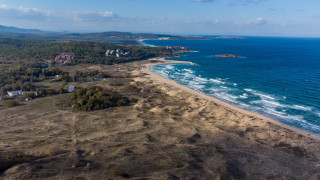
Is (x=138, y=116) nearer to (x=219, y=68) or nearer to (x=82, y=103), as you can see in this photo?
(x=82, y=103)

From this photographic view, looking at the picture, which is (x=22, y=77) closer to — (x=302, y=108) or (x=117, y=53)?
(x=117, y=53)

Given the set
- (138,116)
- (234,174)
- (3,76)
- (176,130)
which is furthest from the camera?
(3,76)

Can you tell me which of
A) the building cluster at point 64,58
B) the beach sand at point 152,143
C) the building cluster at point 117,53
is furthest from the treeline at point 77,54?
the beach sand at point 152,143

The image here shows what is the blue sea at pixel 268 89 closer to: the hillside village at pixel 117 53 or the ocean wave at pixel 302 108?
the ocean wave at pixel 302 108

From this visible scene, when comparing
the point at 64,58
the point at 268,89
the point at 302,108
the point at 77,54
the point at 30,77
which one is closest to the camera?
the point at 302,108

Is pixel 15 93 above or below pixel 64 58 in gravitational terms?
below

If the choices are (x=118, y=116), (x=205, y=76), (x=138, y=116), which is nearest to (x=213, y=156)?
(x=138, y=116)

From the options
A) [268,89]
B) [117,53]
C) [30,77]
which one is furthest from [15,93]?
[117,53]
